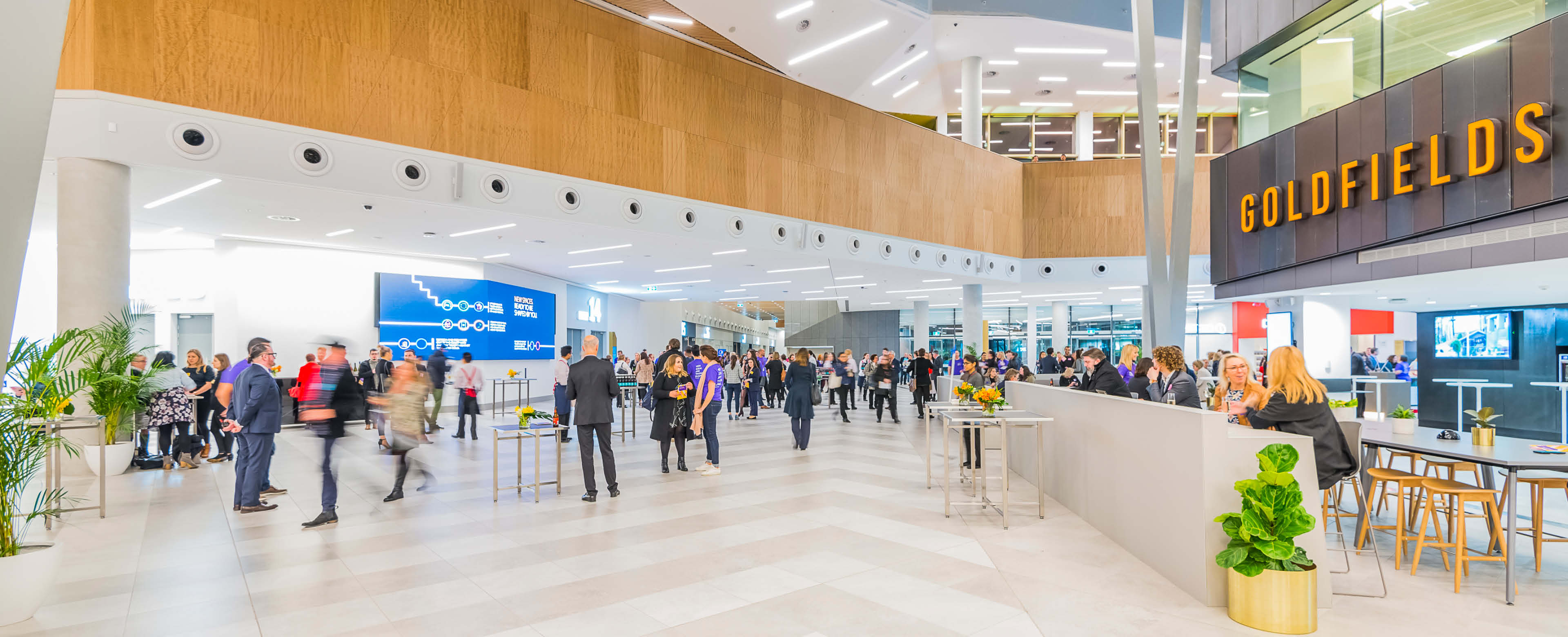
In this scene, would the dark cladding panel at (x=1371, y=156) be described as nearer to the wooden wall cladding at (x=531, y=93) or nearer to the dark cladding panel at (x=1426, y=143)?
the dark cladding panel at (x=1426, y=143)

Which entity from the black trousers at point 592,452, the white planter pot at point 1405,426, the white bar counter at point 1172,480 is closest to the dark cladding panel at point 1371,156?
the white planter pot at point 1405,426

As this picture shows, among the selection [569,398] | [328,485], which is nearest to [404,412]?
[328,485]

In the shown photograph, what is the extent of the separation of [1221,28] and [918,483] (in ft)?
31.7

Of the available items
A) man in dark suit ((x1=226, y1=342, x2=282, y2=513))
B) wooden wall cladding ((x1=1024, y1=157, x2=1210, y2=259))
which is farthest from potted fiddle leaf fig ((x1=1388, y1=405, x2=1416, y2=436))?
wooden wall cladding ((x1=1024, y1=157, x2=1210, y2=259))

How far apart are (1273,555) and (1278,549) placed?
0.15ft

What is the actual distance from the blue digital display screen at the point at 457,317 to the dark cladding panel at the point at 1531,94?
16.7 m

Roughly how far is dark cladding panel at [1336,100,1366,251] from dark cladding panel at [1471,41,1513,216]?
5.17ft

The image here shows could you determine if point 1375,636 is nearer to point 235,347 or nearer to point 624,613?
point 624,613

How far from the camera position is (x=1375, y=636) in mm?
3629

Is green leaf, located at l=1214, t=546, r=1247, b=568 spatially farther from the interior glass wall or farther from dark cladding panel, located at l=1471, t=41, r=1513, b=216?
the interior glass wall

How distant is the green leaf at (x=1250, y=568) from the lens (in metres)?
3.74

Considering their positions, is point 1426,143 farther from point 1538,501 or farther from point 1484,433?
point 1538,501

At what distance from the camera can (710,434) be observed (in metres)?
8.75

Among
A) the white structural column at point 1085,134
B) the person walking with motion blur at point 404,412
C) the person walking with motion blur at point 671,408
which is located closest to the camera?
the person walking with motion blur at point 404,412
